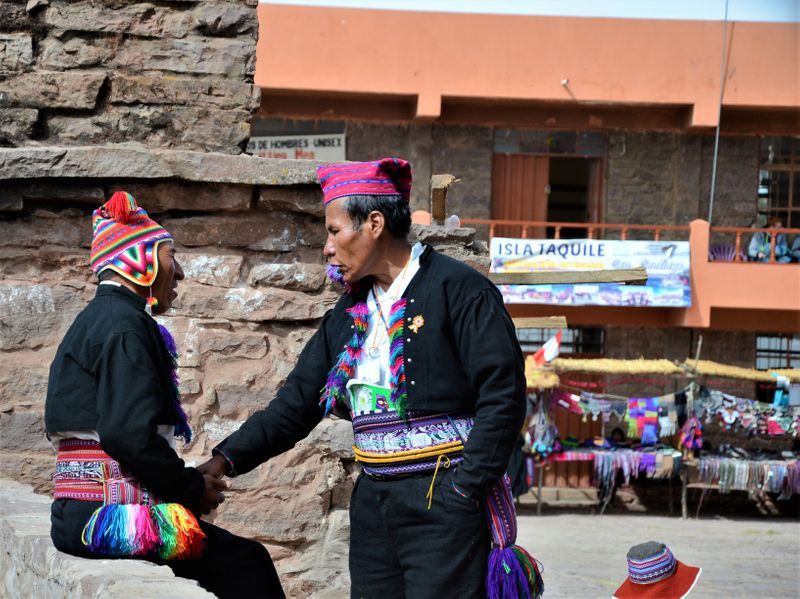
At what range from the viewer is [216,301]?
462 cm

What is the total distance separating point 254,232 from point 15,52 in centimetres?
125

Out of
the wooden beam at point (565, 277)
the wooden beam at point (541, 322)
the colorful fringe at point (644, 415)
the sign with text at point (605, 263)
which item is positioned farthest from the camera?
the sign with text at point (605, 263)

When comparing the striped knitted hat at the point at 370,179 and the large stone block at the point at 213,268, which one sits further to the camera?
the large stone block at the point at 213,268

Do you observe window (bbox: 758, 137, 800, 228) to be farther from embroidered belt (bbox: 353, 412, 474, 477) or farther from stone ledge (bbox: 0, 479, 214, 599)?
embroidered belt (bbox: 353, 412, 474, 477)

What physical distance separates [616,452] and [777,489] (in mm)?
2323

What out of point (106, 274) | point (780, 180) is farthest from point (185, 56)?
point (780, 180)

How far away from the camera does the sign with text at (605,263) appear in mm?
17391

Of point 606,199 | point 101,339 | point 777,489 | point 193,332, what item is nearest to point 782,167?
point 606,199

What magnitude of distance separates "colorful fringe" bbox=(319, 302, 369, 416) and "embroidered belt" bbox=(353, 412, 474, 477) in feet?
0.51

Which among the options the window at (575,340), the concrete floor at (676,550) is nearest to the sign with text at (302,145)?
the window at (575,340)

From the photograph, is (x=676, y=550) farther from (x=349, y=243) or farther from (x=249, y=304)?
(x=349, y=243)

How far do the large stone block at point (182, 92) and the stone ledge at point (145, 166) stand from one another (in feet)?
1.09

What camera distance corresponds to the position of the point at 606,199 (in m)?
18.9

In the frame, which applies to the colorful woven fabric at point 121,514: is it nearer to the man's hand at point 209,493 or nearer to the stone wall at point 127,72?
the man's hand at point 209,493
